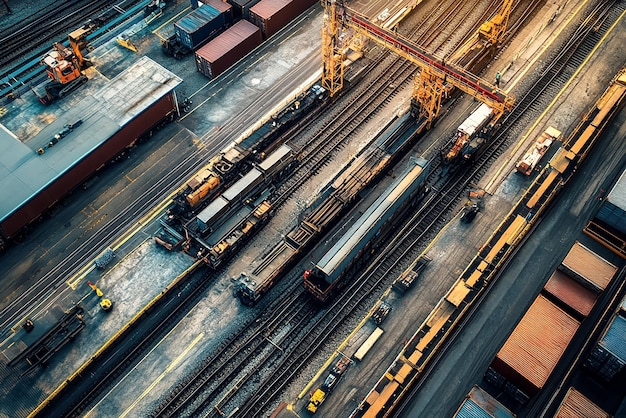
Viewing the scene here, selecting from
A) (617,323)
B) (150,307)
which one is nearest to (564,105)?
(617,323)

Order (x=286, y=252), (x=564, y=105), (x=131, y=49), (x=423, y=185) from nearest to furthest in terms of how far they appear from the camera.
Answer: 1. (x=286, y=252)
2. (x=423, y=185)
3. (x=564, y=105)
4. (x=131, y=49)

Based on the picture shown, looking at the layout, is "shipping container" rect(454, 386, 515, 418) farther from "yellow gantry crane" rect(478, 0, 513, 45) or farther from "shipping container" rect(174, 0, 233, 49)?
"shipping container" rect(174, 0, 233, 49)

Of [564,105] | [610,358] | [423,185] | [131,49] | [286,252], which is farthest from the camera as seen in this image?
[131,49]

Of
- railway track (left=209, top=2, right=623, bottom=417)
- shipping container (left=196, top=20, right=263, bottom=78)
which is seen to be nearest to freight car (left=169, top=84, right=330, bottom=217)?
shipping container (left=196, top=20, right=263, bottom=78)

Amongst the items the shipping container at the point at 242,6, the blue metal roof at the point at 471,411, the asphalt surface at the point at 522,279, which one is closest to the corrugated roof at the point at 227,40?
the shipping container at the point at 242,6

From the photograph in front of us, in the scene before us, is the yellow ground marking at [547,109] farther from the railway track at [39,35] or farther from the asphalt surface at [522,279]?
the railway track at [39,35]

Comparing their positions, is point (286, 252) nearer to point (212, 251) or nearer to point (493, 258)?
point (212, 251)
